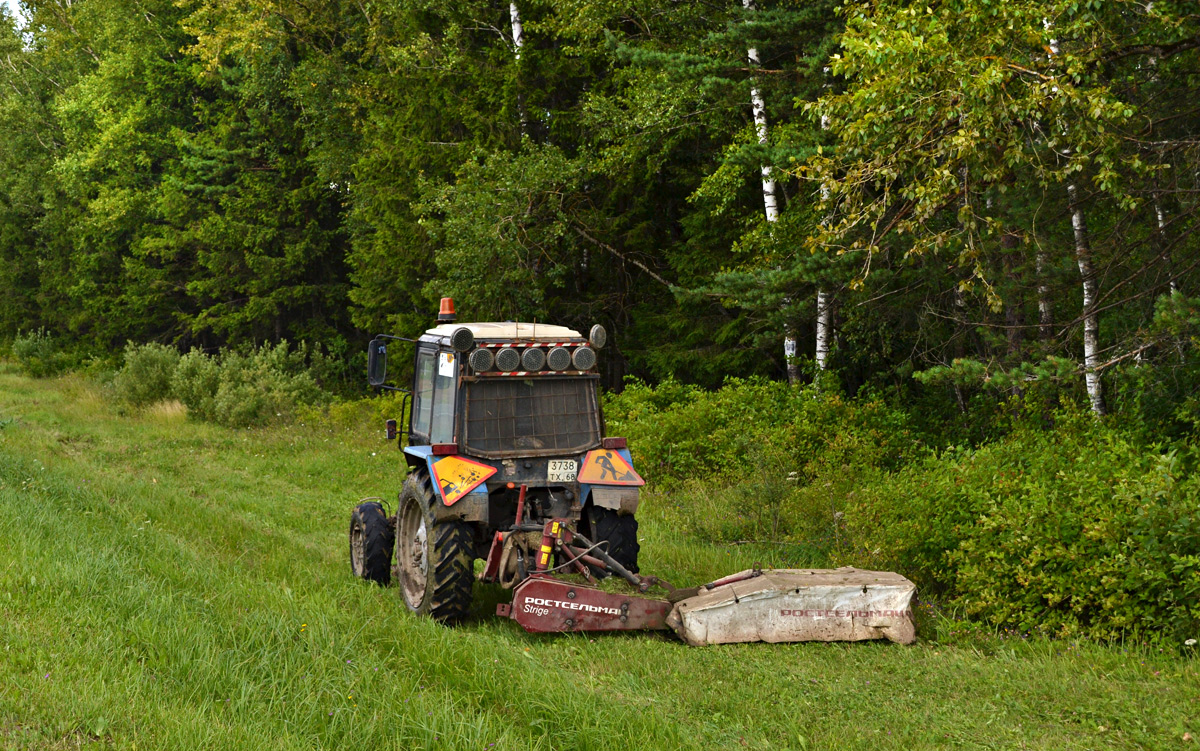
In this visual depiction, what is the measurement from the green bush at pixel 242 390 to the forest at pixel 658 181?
2.62m

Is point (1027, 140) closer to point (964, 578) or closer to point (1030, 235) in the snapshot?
point (1030, 235)

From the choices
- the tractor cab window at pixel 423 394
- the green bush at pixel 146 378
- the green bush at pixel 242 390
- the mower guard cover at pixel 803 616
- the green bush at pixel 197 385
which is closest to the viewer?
the mower guard cover at pixel 803 616

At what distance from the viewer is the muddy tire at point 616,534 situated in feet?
26.6

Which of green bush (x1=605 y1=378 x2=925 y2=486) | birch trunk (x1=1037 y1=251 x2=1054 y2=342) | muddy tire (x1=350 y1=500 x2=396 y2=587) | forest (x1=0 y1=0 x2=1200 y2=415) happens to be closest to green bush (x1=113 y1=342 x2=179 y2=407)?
forest (x1=0 y1=0 x2=1200 y2=415)

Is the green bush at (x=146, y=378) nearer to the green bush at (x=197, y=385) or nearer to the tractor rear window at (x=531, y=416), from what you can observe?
the green bush at (x=197, y=385)

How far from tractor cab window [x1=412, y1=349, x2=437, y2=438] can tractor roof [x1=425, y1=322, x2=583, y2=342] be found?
1.15 feet

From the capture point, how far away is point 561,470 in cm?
822

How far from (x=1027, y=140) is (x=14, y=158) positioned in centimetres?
4307

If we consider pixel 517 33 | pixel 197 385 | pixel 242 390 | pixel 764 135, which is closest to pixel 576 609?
pixel 764 135

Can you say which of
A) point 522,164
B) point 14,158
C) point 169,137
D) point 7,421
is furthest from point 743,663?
point 14,158

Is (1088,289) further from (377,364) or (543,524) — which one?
(377,364)

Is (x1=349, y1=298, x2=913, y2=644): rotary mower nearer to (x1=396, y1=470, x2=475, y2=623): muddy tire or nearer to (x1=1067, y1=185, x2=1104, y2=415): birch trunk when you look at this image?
(x1=396, y1=470, x2=475, y2=623): muddy tire

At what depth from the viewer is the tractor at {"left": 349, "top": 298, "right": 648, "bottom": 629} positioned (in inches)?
303

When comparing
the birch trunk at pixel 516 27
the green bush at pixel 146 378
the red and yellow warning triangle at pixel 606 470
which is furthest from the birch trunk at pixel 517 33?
the red and yellow warning triangle at pixel 606 470
